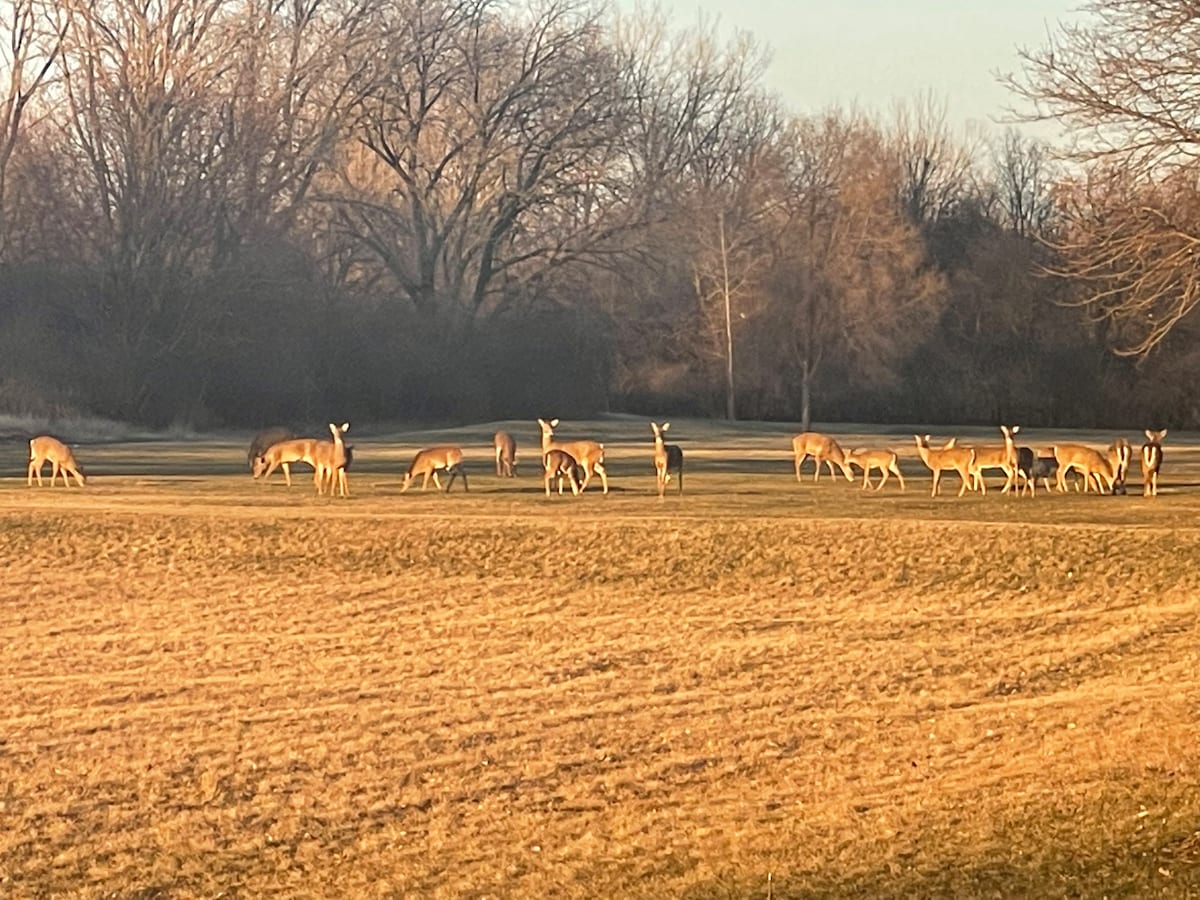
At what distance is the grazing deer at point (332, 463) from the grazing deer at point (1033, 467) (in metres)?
11.9

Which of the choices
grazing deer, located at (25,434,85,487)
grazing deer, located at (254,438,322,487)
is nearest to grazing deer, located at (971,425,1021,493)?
grazing deer, located at (254,438,322,487)

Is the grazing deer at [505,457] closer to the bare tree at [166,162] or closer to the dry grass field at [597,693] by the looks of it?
the dry grass field at [597,693]

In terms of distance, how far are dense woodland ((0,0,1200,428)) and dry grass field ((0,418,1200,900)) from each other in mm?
32390

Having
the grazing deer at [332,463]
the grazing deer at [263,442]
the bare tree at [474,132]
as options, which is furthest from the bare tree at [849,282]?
the grazing deer at [332,463]

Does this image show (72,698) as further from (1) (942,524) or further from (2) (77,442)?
(2) (77,442)

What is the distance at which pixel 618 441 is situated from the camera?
2212 inches

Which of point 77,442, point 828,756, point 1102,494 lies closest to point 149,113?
point 77,442

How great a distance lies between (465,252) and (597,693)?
64341 millimetres

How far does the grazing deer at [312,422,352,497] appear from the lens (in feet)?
104

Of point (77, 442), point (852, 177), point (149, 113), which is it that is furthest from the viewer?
point (852, 177)

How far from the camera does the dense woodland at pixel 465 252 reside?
63.4 m

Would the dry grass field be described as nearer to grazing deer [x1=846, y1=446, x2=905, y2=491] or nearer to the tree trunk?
grazing deer [x1=846, y1=446, x2=905, y2=491]

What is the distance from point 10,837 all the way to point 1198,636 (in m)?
13.3

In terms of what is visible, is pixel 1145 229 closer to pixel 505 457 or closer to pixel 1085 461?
pixel 1085 461
